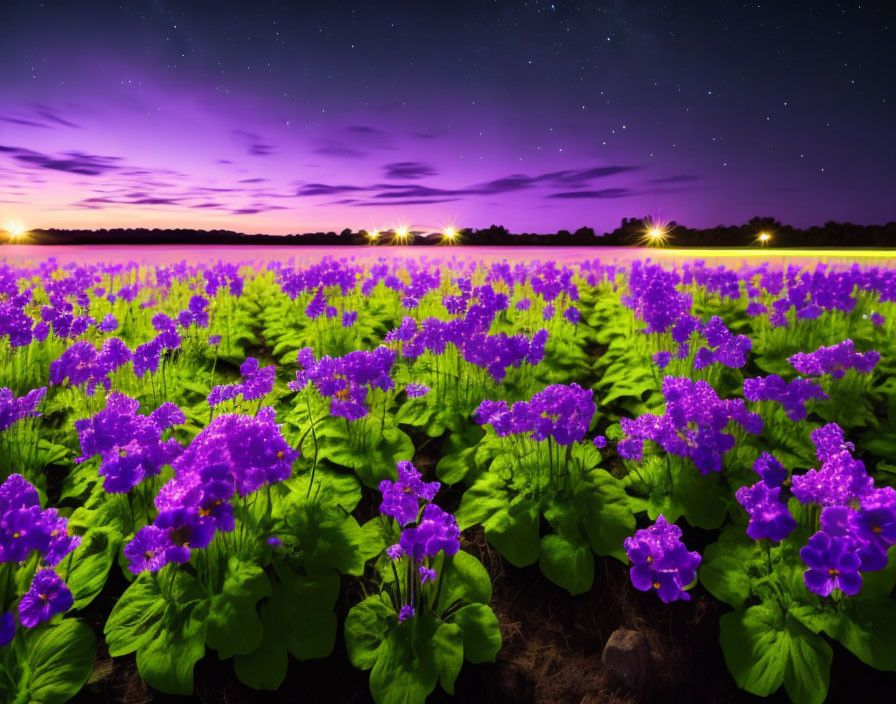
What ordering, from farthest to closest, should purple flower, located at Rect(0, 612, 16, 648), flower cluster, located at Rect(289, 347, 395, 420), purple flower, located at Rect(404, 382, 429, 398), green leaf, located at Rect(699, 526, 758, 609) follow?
1. purple flower, located at Rect(404, 382, 429, 398)
2. flower cluster, located at Rect(289, 347, 395, 420)
3. green leaf, located at Rect(699, 526, 758, 609)
4. purple flower, located at Rect(0, 612, 16, 648)

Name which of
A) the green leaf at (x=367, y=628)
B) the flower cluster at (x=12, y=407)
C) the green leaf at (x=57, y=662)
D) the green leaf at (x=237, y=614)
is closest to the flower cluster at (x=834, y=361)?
the green leaf at (x=367, y=628)

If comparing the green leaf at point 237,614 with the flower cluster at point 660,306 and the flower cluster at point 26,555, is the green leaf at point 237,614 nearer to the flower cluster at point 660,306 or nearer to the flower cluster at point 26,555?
the flower cluster at point 26,555

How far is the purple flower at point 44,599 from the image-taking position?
215cm

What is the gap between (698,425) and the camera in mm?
3250

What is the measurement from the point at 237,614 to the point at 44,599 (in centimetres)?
80

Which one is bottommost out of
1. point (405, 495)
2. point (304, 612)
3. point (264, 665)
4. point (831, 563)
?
point (264, 665)

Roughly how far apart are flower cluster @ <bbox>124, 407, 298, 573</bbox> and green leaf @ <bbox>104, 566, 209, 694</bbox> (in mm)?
437

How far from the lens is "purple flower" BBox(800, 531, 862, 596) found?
2240 mm

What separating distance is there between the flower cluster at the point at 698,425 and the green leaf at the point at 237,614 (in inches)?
94.4

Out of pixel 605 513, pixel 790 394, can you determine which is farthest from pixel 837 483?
pixel 605 513

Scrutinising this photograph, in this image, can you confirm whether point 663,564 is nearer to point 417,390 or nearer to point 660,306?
point 417,390

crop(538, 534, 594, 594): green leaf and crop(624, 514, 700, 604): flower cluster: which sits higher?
crop(624, 514, 700, 604): flower cluster

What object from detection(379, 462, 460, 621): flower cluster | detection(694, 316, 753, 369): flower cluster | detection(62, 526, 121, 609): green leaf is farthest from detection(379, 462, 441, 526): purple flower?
detection(694, 316, 753, 369): flower cluster

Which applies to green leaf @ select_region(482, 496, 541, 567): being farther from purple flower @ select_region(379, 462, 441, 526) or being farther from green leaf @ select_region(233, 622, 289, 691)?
green leaf @ select_region(233, 622, 289, 691)
